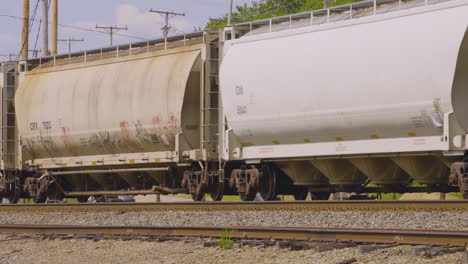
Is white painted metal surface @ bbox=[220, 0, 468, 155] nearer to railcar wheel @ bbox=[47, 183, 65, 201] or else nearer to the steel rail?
the steel rail

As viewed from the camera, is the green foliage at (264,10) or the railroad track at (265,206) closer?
the railroad track at (265,206)

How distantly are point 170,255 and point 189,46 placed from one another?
1109 centimetres

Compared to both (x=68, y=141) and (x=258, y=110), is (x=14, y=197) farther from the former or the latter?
(x=258, y=110)

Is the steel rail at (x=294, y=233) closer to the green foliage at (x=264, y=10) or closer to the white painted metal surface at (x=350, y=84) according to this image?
the white painted metal surface at (x=350, y=84)

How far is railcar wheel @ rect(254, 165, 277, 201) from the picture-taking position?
19.8 m

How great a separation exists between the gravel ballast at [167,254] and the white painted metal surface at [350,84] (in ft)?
19.5

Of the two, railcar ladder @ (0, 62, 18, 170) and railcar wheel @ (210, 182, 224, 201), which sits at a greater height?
Result: railcar ladder @ (0, 62, 18, 170)

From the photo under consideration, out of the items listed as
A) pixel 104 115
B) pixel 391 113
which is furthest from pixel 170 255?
pixel 104 115

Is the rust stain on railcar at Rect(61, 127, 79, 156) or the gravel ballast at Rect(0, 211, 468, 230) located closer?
the gravel ballast at Rect(0, 211, 468, 230)

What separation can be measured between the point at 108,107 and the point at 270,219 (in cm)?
916

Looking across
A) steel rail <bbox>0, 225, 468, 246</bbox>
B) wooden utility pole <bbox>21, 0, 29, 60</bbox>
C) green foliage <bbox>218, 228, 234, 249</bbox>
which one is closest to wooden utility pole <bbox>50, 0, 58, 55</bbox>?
wooden utility pole <bbox>21, 0, 29, 60</bbox>

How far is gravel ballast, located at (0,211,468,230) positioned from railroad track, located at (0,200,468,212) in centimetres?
35

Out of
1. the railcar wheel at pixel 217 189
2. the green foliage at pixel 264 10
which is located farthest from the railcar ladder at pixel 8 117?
the green foliage at pixel 264 10

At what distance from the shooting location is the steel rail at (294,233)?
9.79 metres
